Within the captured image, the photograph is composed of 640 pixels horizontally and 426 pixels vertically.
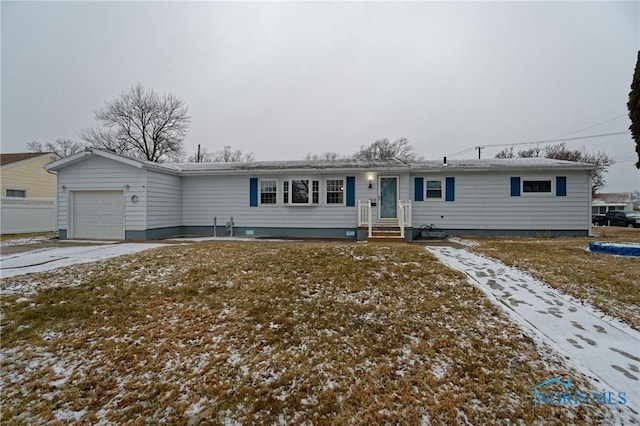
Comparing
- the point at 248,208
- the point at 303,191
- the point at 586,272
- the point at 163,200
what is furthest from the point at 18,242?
the point at 586,272

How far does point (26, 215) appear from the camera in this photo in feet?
50.0

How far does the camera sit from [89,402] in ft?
8.57

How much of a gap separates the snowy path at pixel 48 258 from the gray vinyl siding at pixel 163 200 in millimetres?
2893

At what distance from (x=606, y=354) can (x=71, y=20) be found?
2173 centimetres

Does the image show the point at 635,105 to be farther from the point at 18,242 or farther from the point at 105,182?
the point at 18,242

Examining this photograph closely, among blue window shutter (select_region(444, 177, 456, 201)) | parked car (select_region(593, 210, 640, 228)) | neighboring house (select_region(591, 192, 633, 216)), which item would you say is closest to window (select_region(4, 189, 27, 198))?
blue window shutter (select_region(444, 177, 456, 201))

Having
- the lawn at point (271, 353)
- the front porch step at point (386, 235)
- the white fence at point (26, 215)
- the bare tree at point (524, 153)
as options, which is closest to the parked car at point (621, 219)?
the bare tree at point (524, 153)

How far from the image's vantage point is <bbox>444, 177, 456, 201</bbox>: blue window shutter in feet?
39.9

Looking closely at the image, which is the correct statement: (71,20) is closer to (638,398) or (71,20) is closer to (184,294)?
(184,294)

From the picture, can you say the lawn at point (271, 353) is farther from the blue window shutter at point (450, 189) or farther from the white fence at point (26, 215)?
the white fence at point (26, 215)

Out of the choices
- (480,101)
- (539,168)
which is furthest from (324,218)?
(480,101)

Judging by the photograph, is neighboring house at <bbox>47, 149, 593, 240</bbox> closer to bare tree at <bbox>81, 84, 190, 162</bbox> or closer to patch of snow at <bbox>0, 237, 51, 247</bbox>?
patch of snow at <bbox>0, 237, 51, 247</bbox>

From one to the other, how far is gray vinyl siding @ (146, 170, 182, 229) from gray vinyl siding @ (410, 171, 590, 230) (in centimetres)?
1098

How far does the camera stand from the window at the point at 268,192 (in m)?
12.9
